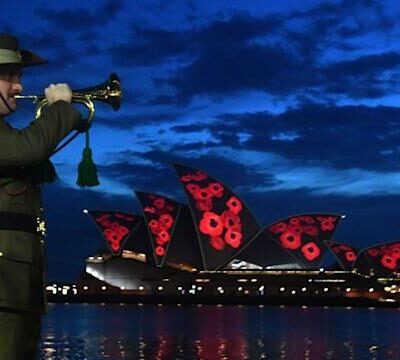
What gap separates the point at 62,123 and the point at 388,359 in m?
13.4

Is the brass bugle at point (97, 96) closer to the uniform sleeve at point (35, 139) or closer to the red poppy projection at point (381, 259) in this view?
the uniform sleeve at point (35, 139)

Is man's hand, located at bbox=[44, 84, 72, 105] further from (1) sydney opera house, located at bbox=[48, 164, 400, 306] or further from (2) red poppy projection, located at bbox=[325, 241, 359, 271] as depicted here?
(2) red poppy projection, located at bbox=[325, 241, 359, 271]

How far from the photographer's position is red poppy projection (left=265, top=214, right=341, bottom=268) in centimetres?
6825

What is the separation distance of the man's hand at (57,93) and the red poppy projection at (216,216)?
200ft

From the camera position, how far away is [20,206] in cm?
254

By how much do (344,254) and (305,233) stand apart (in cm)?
497

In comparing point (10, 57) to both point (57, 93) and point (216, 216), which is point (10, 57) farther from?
point (216, 216)

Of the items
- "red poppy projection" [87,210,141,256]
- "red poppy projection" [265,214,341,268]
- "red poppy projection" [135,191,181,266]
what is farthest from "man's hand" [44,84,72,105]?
"red poppy projection" [87,210,141,256]

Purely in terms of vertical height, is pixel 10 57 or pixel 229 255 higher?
pixel 229 255

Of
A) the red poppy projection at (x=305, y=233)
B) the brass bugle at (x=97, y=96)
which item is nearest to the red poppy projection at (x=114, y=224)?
the red poppy projection at (x=305, y=233)

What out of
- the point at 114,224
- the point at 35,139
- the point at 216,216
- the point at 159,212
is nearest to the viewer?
the point at 35,139

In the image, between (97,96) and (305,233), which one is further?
(305,233)

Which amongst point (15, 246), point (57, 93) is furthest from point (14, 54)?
point (15, 246)

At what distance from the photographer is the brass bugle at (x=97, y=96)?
2.60 meters
